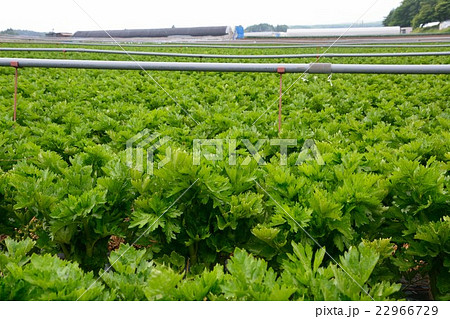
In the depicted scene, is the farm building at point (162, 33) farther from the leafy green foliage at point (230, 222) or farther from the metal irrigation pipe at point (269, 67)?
the leafy green foliage at point (230, 222)

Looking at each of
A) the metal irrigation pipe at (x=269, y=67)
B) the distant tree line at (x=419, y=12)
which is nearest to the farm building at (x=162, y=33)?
the distant tree line at (x=419, y=12)

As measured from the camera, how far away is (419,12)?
72.2 m

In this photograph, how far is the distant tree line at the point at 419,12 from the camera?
2601 inches

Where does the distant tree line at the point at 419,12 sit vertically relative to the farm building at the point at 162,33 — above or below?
above

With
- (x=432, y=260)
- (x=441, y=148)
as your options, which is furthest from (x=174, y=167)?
(x=441, y=148)

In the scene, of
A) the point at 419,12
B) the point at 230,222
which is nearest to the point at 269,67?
the point at 230,222

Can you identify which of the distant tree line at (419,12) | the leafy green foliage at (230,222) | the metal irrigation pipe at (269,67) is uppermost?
the distant tree line at (419,12)

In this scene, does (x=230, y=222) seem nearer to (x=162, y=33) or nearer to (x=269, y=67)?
(x=269, y=67)

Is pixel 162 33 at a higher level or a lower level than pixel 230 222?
higher

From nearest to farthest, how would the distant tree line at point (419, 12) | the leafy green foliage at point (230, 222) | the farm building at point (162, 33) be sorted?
the leafy green foliage at point (230, 222), the farm building at point (162, 33), the distant tree line at point (419, 12)

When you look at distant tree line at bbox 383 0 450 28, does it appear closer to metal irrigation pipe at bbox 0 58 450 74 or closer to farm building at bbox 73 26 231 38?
farm building at bbox 73 26 231 38

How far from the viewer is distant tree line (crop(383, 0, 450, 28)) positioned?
217ft

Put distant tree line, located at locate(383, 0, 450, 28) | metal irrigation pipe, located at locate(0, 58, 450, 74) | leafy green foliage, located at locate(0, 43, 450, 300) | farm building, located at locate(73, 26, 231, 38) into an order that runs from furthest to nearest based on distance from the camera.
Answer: distant tree line, located at locate(383, 0, 450, 28)
farm building, located at locate(73, 26, 231, 38)
metal irrigation pipe, located at locate(0, 58, 450, 74)
leafy green foliage, located at locate(0, 43, 450, 300)

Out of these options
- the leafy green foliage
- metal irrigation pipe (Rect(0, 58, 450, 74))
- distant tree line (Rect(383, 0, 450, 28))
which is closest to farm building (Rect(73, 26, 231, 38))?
distant tree line (Rect(383, 0, 450, 28))
